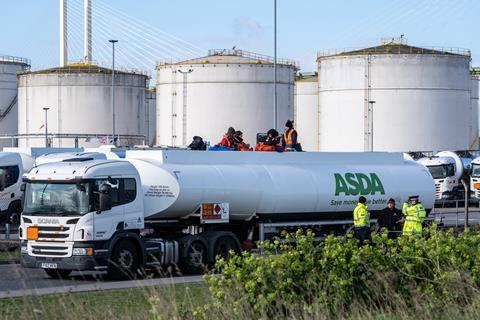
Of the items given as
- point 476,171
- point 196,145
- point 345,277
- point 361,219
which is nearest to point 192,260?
point 196,145

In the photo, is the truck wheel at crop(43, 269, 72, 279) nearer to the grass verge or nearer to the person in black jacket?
the grass verge

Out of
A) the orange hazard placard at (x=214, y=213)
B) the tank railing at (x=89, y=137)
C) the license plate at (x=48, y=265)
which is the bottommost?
the license plate at (x=48, y=265)

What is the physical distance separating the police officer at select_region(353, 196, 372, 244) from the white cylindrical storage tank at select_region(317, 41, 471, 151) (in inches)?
1792

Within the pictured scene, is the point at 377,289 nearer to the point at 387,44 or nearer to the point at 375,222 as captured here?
the point at 375,222

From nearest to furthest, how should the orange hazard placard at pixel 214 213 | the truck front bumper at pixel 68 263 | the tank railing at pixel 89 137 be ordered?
the truck front bumper at pixel 68 263 < the orange hazard placard at pixel 214 213 < the tank railing at pixel 89 137

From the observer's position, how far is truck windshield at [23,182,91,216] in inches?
907

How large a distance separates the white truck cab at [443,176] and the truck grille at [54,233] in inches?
1498

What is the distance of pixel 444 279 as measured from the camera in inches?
547

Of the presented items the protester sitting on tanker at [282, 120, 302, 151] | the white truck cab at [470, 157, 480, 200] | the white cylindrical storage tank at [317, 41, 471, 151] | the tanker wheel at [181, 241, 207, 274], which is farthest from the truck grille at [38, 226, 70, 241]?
the white cylindrical storage tank at [317, 41, 471, 151]

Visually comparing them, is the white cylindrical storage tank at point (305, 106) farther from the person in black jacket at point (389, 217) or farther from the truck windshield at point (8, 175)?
the person in black jacket at point (389, 217)

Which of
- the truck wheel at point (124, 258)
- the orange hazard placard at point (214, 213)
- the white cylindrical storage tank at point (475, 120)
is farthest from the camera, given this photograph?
the white cylindrical storage tank at point (475, 120)

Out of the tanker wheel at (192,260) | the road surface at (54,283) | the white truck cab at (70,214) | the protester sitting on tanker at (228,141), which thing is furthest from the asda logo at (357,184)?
the white truck cab at (70,214)

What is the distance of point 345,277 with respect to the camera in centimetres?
1386

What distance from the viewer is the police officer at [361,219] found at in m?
27.8
